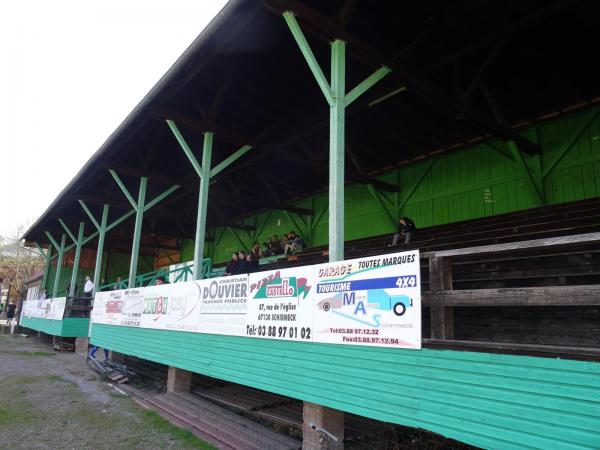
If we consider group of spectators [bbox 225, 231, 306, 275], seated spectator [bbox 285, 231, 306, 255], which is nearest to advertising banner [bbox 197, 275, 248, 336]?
group of spectators [bbox 225, 231, 306, 275]

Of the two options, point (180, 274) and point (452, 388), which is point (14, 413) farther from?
point (452, 388)

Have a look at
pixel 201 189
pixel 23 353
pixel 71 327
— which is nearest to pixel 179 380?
pixel 201 189

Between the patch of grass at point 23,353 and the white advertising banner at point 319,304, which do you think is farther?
the patch of grass at point 23,353

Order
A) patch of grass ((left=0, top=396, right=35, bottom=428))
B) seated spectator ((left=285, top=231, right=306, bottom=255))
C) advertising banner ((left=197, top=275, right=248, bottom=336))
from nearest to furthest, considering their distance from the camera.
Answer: advertising banner ((left=197, top=275, right=248, bottom=336)), patch of grass ((left=0, top=396, right=35, bottom=428)), seated spectator ((left=285, top=231, right=306, bottom=255))

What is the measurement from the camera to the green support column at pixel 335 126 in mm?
5086

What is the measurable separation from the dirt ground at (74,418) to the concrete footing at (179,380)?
2.65 feet

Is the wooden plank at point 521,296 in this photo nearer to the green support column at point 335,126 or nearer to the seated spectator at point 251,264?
the green support column at point 335,126

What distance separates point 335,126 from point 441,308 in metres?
2.76

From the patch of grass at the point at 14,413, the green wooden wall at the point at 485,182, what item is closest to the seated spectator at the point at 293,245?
the green wooden wall at the point at 485,182

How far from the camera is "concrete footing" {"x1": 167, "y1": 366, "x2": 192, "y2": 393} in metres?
8.16

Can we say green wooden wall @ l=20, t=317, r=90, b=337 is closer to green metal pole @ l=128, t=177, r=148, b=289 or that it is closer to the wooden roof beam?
green metal pole @ l=128, t=177, r=148, b=289

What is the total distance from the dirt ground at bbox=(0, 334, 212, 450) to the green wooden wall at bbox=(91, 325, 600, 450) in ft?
5.40

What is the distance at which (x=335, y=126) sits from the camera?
5324 mm

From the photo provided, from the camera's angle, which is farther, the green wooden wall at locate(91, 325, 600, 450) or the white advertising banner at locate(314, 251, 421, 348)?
the white advertising banner at locate(314, 251, 421, 348)
